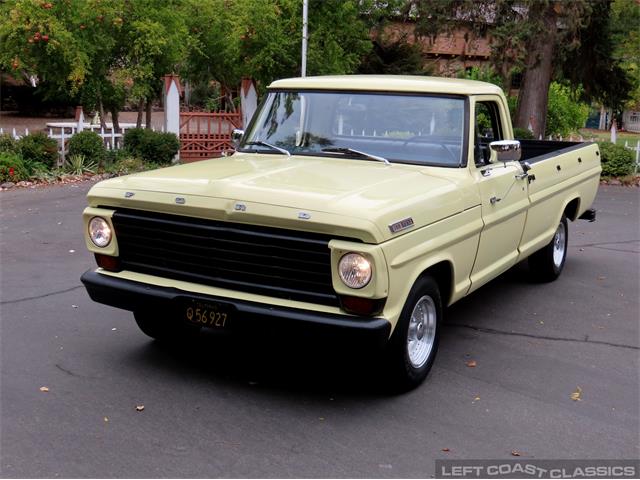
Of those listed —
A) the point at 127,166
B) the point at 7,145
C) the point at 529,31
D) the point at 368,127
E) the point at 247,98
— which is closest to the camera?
the point at 368,127

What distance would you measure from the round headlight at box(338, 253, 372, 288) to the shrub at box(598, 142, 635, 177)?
1339 cm

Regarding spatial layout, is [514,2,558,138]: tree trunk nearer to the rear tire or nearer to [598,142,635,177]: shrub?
[598,142,635,177]: shrub

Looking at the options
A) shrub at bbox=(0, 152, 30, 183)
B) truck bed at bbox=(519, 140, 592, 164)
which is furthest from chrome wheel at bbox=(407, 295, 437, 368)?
shrub at bbox=(0, 152, 30, 183)

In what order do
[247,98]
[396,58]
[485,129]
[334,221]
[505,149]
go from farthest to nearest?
[396,58] < [247,98] < [485,129] < [505,149] < [334,221]

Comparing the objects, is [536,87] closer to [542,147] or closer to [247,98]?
[247,98]

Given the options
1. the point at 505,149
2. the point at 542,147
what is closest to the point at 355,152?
the point at 505,149

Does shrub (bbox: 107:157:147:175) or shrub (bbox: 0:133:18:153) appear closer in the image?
shrub (bbox: 0:133:18:153)

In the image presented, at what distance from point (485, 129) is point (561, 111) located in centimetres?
1983

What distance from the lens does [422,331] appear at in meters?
5.18

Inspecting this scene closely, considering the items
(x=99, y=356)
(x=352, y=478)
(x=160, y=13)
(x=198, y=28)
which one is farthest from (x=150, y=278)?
(x=198, y=28)

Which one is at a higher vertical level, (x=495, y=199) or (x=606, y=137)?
(x=495, y=199)

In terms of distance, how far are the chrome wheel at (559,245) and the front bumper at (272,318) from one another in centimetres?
418

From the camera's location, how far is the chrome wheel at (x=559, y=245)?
811 centimetres

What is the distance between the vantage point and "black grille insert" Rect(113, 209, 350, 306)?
4531 mm
